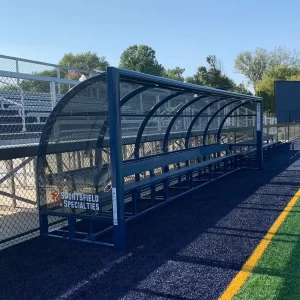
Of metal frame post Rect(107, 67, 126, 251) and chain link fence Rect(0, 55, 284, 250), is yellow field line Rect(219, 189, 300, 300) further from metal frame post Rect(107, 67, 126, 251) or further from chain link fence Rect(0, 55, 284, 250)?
chain link fence Rect(0, 55, 284, 250)

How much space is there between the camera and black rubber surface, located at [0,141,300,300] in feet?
10.7

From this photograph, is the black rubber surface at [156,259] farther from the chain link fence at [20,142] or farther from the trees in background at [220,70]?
the trees in background at [220,70]

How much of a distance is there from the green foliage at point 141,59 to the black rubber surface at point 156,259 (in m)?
50.7

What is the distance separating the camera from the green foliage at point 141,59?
55.3 meters

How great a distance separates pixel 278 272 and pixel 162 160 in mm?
3868

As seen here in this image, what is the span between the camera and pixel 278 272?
11.3ft

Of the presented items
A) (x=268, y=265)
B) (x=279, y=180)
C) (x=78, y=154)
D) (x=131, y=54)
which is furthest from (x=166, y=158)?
(x=131, y=54)

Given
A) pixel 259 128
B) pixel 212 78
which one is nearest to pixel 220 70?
pixel 212 78

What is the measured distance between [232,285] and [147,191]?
464cm

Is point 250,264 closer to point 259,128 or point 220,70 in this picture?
point 259,128

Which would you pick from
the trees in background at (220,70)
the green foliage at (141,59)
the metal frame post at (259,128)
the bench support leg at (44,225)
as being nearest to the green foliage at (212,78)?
the trees in background at (220,70)

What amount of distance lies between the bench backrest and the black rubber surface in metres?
0.81

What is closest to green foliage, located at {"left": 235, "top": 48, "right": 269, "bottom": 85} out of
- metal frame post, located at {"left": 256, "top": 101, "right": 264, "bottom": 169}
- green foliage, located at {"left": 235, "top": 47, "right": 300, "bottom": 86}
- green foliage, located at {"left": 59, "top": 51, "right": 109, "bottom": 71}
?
green foliage, located at {"left": 235, "top": 47, "right": 300, "bottom": 86}

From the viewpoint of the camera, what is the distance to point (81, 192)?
466 centimetres
